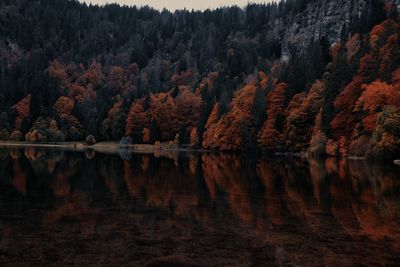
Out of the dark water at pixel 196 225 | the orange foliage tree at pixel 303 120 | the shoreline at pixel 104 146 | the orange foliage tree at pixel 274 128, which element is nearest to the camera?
the dark water at pixel 196 225

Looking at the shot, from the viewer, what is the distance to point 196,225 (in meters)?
19.3

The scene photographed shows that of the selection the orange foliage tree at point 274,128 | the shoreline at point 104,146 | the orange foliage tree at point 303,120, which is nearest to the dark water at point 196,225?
the orange foliage tree at point 303,120

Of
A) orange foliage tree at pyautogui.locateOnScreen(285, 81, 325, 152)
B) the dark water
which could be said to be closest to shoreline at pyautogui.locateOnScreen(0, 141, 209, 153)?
orange foliage tree at pyautogui.locateOnScreen(285, 81, 325, 152)

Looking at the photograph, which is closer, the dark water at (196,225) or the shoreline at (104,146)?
the dark water at (196,225)

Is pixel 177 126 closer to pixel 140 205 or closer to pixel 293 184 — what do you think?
pixel 293 184

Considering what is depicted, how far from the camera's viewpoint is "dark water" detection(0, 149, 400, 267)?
47.3 feet

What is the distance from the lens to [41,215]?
20.6 meters

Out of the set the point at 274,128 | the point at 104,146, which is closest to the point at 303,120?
the point at 274,128

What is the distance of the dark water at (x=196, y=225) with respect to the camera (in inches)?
567

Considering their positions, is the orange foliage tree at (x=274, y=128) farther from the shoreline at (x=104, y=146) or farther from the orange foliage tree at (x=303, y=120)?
the shoreline at (x=104, y=146)

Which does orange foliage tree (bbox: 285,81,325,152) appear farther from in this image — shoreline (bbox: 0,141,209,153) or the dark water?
the dark water

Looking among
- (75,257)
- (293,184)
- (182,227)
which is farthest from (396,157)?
(75,257)

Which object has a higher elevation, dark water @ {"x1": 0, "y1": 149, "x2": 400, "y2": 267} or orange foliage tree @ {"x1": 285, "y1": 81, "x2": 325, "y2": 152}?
orange foliage tree @ {"x1": 285, "y1": 81, "x2": 325, "y2": 152}

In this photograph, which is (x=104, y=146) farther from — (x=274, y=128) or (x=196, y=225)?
(x=196, y=225)
